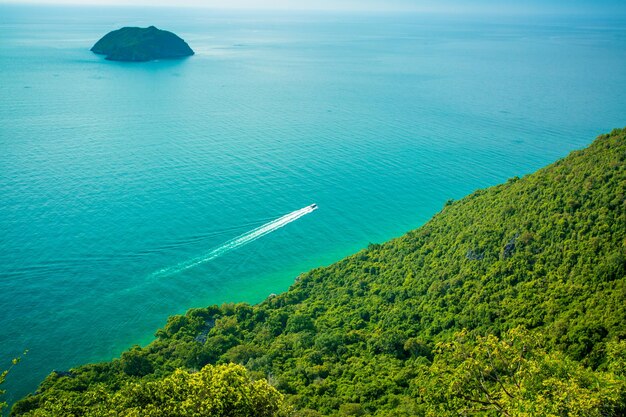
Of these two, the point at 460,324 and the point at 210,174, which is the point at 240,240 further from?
the point at 460,324

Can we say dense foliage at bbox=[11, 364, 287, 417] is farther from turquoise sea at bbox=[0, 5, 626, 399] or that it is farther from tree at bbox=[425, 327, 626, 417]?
turquoise sea at bbox=[0, 5, 626, 399]

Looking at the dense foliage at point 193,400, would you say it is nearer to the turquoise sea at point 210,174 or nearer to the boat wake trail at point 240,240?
the turquoise sea at point 210,174

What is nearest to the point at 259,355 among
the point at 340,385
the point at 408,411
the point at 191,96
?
the point at 340,385

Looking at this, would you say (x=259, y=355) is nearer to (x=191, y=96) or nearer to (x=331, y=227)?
(x=331, y=227)

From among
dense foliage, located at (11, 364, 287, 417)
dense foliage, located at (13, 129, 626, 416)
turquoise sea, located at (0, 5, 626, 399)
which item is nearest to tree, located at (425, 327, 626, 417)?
dense foliage, located at (13, 129, 626, 416)

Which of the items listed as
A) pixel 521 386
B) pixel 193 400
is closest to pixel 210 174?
pixel 193 400

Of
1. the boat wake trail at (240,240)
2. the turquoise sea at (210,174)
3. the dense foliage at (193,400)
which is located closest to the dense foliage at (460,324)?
the dense foliage at (193,400)
